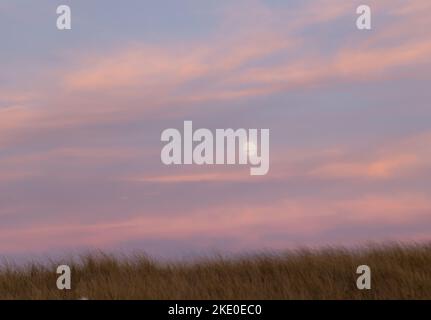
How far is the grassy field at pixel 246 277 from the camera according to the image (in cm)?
1534

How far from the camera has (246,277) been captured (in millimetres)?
16812

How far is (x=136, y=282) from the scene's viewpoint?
16.5 metres

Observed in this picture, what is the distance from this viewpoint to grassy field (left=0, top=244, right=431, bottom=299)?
1534 cm

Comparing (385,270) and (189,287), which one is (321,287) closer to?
(385,270)

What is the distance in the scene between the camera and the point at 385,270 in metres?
16.4
